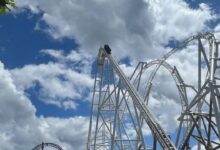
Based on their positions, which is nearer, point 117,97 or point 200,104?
point 200,104

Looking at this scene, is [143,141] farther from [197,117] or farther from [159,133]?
[197,117]

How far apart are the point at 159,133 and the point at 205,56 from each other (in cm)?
806

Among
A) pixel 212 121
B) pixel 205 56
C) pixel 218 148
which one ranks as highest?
pixel 205 56

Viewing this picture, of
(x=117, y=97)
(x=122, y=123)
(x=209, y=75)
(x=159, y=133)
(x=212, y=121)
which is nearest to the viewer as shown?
(x=209, y=75)

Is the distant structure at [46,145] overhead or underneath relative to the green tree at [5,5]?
overhead

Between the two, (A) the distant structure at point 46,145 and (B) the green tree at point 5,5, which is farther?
(A) the distant structure at point 46,145

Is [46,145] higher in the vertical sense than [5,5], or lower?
higher

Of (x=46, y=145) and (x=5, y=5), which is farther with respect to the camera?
(x=46, y=145)

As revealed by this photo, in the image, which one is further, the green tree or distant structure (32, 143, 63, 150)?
distant structure (32, 143, 63, 150)

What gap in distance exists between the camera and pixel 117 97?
4731 cm

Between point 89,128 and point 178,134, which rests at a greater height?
point 89,128

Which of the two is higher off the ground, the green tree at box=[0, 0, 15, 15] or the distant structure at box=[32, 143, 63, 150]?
the distant structure at box=[32, 143, 63, 150]

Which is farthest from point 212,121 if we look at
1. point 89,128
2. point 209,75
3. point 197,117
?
point 89,128

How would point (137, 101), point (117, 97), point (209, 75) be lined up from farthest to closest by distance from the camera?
point (117, 97) → point (137, 101) → point (209, 75)
